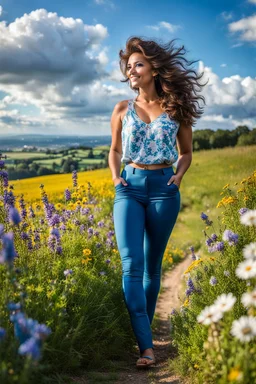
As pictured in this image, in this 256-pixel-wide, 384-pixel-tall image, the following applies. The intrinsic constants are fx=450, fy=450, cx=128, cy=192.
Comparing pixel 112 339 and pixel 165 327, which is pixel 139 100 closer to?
pixel 112 339

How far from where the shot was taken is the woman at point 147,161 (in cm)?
377

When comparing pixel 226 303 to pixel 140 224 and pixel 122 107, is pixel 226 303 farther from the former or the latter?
pixel 122 107

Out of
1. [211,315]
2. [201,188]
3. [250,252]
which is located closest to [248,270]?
[250,252]

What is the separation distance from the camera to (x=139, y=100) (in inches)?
169

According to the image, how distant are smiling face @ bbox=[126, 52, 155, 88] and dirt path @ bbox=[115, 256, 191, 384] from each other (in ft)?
8.22

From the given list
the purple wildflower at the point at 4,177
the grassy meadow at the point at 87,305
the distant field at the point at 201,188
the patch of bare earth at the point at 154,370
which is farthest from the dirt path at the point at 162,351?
the distant field at the point at 201,188

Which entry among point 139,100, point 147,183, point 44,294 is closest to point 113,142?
point 139,100

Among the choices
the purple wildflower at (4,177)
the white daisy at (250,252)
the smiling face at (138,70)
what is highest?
the smiling face at (138,70)

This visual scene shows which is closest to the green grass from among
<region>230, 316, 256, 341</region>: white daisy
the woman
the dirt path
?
the dirt path

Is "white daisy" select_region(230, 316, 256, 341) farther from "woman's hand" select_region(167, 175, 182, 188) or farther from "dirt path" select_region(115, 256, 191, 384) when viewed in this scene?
Answer: "woman's hand" select_region(167, 175, 182, 188)

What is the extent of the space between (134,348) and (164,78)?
8.42 feet

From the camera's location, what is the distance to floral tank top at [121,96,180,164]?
387cm

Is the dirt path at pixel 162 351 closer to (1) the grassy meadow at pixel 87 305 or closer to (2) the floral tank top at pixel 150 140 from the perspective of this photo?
(1) the grassy meadow at pixel 87 305

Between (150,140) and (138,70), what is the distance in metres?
0.72
